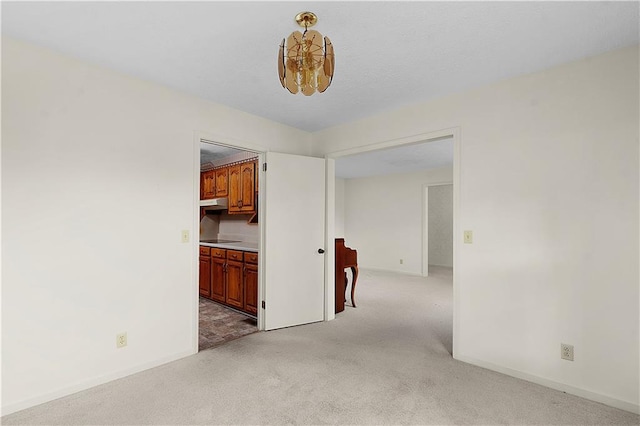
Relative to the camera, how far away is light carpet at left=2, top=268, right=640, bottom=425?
198 cm

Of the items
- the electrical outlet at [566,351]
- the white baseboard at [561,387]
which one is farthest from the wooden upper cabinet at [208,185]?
the electrical outlet at [566,351]

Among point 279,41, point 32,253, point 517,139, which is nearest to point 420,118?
point 517,139

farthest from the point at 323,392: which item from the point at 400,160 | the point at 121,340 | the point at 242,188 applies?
the point at 400,160

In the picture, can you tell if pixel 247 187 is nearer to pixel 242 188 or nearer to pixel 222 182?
pixel 242 188

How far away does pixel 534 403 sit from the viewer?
2146mm

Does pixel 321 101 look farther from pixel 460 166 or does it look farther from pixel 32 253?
pixel 32 253

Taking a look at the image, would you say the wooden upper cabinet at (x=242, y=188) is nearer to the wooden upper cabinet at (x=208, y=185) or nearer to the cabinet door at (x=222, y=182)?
the cabinet door at (x=222, y=182)

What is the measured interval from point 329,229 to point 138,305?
211cm

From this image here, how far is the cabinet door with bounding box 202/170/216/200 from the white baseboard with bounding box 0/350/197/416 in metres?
3.26

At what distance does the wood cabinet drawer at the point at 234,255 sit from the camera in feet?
13.4

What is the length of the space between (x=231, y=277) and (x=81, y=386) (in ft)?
6.85

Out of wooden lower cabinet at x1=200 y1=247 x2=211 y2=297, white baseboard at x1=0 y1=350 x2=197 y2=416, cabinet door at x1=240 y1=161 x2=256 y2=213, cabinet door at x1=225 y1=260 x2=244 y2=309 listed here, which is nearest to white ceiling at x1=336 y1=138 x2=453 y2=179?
cabinet door at x1=240 y1=161 x2=256 y2=213

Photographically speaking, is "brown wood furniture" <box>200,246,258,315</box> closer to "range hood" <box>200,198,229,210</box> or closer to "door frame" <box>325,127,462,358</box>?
"range hood" <box>200,198,229,210</box>

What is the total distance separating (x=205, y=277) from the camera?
189 inches
